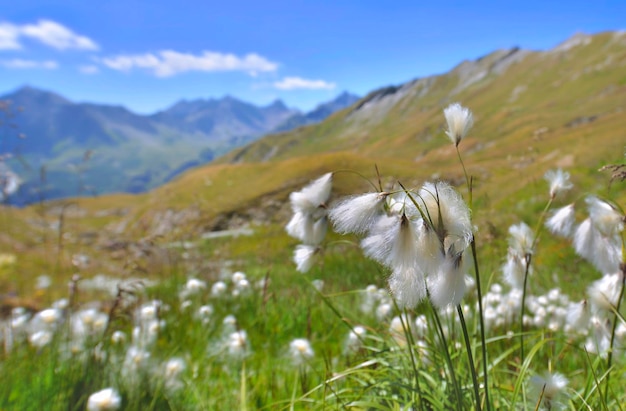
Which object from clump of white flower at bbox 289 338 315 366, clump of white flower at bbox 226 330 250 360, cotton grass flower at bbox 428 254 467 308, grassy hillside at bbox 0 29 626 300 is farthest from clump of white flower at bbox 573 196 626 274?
clump of white flower at bbox 226 330 250 360

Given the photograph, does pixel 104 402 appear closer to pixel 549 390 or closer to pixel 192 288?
pixel 549 390

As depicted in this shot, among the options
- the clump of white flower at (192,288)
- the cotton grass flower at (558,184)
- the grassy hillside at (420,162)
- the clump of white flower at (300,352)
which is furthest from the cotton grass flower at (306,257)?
the clump of white flower at (192,288)

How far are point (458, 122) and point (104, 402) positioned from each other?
2.45 m

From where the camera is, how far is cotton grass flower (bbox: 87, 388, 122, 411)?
2287 millimetres

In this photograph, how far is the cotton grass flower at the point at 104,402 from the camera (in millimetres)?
2287

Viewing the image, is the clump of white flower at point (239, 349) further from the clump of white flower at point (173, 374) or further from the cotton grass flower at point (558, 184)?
the cotton grass flower at point (558, 184)

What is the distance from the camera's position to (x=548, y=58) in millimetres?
126625

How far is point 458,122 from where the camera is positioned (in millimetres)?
1626

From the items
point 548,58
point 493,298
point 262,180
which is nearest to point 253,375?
point 493,298

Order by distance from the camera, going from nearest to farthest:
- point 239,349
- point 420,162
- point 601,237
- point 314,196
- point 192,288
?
point 314,196 → point 601,237 → point 239,349 → point 192,288 → point 420,162

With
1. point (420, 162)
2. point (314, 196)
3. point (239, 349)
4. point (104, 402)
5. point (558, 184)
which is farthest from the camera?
point (420, 162)

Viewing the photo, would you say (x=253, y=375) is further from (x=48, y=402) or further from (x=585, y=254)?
(x=585, y=254)

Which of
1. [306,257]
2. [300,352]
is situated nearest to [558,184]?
[306,257]

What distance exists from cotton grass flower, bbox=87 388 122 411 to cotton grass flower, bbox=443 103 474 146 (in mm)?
2359
